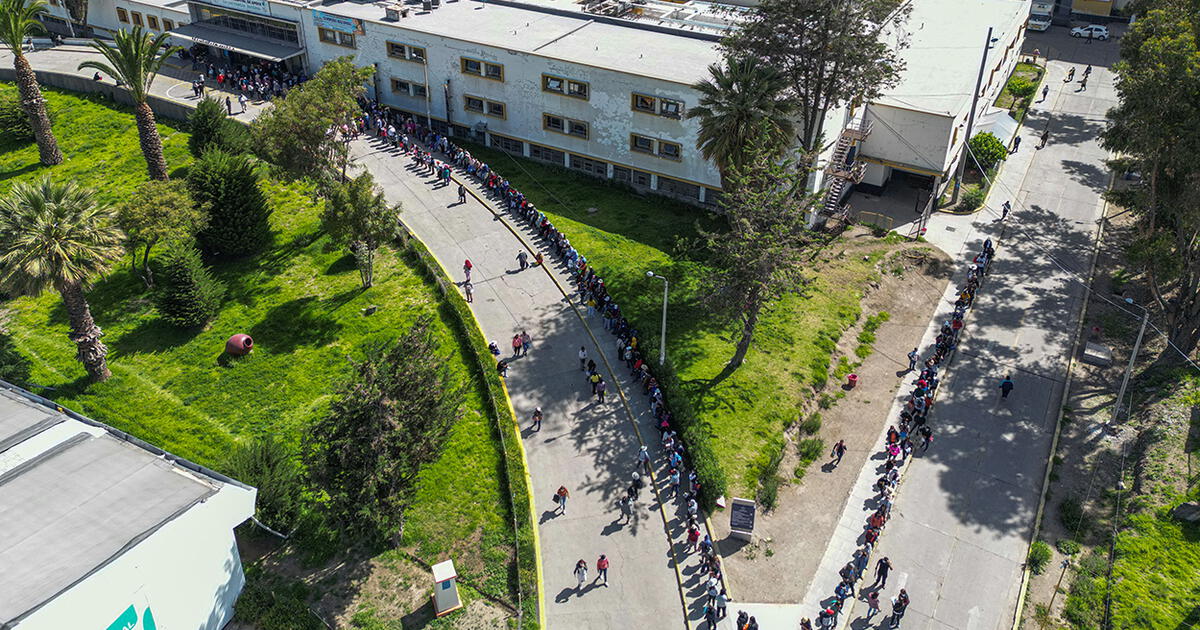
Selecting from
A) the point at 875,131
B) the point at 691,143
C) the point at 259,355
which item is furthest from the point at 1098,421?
the point at 259,355

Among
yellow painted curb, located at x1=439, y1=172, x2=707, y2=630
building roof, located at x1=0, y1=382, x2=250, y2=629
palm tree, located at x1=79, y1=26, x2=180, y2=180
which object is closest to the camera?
building roof, located at x1=0, y1=382, x2=250, y2=629

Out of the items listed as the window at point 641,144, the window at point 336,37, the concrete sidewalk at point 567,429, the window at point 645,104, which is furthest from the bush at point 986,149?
the window at point 336,37

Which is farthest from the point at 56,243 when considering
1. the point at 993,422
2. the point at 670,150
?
the point at 993,422

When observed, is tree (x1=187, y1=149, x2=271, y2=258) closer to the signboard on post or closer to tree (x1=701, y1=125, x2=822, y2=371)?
tree (x1=701, y1=125, x2=822, y2=371)

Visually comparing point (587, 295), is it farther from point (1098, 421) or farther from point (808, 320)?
point (1098, 421)

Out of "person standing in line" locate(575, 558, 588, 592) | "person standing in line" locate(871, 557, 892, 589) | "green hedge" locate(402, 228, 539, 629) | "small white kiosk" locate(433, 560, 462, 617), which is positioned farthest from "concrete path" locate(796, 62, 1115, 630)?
"small white kiosk" locate(433, 560, 462, 617)

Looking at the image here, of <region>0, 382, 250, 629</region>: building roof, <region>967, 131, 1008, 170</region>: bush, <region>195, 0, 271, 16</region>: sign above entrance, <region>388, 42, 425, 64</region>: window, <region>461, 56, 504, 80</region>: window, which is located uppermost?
<region>195, 0, 271, 16</region>: sign above entrance
